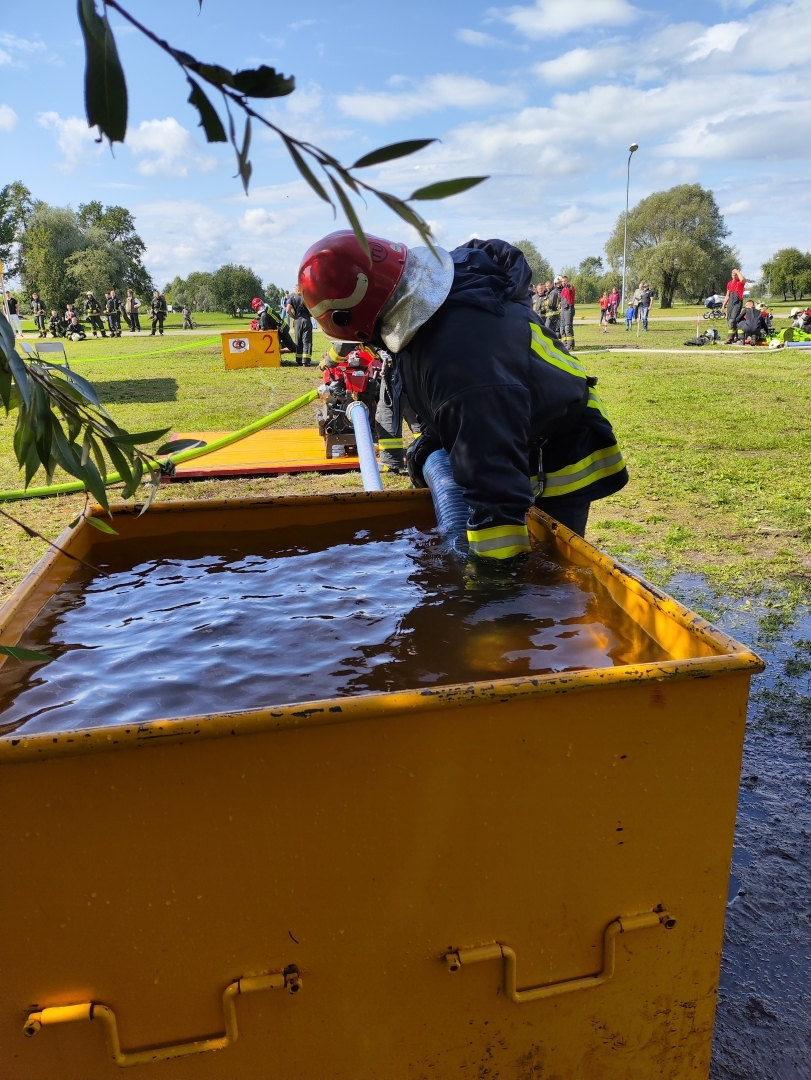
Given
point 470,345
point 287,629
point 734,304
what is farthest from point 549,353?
point 734,304

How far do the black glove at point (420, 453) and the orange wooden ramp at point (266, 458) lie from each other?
334cm

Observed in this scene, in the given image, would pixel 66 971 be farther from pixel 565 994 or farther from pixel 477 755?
pixel 565 994

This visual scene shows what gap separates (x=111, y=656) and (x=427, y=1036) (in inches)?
43.3

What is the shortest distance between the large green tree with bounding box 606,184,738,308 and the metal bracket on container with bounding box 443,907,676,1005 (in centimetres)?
6073

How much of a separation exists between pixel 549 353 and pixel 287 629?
120 cm

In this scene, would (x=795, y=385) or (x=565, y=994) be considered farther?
(x=795, y=385)

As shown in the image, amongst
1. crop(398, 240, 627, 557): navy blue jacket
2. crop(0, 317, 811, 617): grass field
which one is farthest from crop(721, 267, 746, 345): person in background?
crop(398, 240, 627, 557): navy blue jacket

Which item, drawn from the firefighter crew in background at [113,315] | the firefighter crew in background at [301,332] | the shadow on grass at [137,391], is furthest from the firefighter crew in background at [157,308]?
the shadow on grass at [137,391]

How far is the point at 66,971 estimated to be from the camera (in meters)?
1.29

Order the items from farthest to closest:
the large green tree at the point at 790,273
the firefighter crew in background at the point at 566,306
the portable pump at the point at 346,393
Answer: the large green tree at the point at 790,273
the firefighter crew in background at the point at 566,306
the portable pump at the point at 346,393

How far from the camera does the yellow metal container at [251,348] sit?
17.0m

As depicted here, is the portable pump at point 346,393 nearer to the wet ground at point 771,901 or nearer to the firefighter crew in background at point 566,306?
the wet ground at point 771,901

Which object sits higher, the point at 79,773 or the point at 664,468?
the point at 79,773

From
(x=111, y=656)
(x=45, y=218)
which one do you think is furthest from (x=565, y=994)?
(x=45, y=218)
